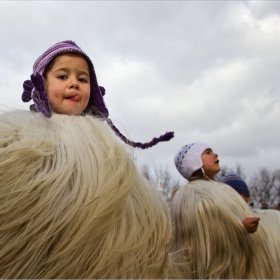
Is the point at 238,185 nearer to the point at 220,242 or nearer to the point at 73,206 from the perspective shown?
the point at 220,242

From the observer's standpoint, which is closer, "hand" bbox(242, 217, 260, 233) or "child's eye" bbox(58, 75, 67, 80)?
"child's eye" bbox(58, 75, 67, 80)

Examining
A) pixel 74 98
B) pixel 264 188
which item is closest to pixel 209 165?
pixel 74 98

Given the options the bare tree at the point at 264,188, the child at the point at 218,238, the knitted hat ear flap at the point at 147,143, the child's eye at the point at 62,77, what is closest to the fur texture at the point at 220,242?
the child at the point at 218,238

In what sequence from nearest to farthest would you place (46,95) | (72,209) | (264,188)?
1. (72,209)
2. (46,95)
3. (264,188)

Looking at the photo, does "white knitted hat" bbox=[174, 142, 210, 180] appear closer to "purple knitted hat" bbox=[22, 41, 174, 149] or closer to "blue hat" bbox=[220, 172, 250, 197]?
"blue hat" bbox=[220, 172, 250, 197]

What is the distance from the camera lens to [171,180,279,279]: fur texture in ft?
8.93

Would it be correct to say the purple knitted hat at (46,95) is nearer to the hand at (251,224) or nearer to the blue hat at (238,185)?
the hand at (251,224)

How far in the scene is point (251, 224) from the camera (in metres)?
2.68

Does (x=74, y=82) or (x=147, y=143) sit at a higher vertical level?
(x=74, y=82)

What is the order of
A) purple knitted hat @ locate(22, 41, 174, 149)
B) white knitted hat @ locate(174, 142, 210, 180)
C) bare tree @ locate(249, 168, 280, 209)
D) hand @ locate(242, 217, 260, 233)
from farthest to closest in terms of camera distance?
1. bare tree @ locate(249, 168, 280, 209)
2. white knitted hat @ locate(174, 142, 210, 180)
3. hand @ locate(242, 217, 260, 233)
4. purple knitted hat @ locate(22, 41, 174, 149)

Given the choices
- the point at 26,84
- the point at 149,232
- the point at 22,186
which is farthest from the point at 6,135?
the point at 26,84

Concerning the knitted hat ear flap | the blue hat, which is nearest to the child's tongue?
the knitted hat ear flap

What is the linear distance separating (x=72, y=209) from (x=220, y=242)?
6.26ft

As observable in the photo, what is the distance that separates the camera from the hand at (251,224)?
268cm
